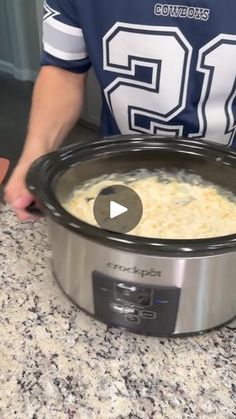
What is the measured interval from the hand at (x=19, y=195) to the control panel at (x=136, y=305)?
0.16 m

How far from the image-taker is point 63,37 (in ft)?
3.09

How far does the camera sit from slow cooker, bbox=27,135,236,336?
1.72 ft

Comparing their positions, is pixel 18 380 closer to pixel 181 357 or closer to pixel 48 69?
pixel 181 357

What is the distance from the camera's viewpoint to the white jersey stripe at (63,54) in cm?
97

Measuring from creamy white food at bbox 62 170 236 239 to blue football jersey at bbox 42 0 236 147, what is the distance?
8.3 inches

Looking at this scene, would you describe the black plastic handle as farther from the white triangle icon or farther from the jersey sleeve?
the jersey sleeve

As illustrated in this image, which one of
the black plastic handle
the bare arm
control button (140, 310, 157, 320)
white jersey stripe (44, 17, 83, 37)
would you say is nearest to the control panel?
control button (140, 310, 157, 320)

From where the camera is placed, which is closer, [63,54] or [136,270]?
[136,270]

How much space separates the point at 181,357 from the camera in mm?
616

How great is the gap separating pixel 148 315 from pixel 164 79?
450 mm

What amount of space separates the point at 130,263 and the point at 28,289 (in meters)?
0.22

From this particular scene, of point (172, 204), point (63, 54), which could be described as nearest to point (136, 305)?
point (172, 204)

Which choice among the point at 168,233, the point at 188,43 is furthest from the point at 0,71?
the point at 168,233
